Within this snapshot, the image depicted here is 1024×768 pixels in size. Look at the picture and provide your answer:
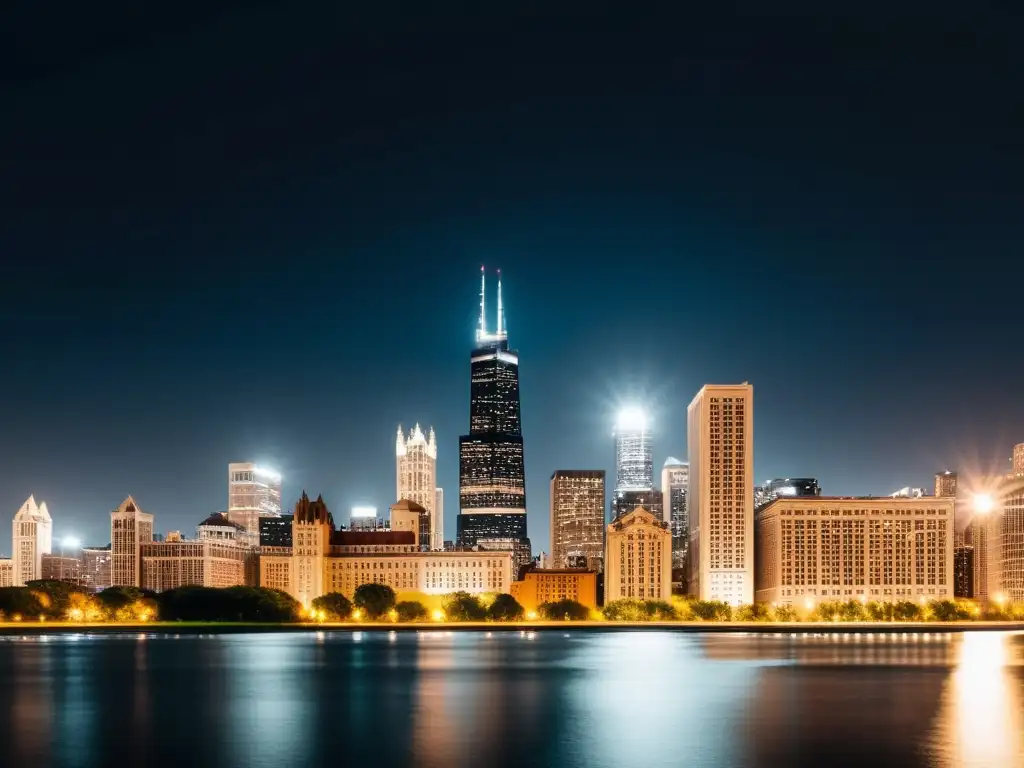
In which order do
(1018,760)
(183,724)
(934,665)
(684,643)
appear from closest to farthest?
(1018,760)
(183,724)
(934,665)
(684,643)

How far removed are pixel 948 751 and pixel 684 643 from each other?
125 m

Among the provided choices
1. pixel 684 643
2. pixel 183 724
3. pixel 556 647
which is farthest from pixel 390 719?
pixel 684 643

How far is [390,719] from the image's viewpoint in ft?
288

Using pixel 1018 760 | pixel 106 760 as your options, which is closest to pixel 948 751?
pixel 1018 760

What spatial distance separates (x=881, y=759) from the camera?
Answer: 6925 cm

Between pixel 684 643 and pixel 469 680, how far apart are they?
269ft

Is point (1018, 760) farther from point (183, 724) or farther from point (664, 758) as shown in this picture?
point (183, 724)

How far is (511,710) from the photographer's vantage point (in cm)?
9338

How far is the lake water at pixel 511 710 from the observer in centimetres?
7181

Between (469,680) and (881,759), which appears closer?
(881,759)

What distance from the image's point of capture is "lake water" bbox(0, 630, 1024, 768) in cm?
7181

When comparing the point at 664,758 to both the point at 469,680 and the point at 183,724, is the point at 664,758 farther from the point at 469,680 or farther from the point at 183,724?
the point at 469,680

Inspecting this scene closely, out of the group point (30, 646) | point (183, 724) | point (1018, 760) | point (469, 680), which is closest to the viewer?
point (1018, 760)

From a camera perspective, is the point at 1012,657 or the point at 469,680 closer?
the point at 469,680
